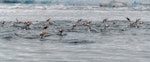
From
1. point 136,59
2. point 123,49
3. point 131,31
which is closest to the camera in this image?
point 136,59

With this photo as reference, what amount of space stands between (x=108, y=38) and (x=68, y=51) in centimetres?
897

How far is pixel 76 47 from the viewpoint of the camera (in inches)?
1215

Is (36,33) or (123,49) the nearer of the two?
(123,49)

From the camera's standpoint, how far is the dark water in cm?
2552

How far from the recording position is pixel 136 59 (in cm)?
2520

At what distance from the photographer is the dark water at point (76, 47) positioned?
25516 mm

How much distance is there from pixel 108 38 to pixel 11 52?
1111cm

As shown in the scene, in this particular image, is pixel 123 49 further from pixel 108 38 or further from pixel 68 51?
pixel 108 38

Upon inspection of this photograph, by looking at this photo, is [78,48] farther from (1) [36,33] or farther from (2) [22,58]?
(1) [36,33]

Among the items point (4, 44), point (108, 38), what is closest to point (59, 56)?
point (4, 44)

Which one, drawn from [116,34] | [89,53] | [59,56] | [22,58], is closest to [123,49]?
[89,53]

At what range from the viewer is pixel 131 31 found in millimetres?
43188

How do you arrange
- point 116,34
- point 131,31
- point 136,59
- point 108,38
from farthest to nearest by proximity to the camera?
1. point 131,31
2. point 116,34
3. point 108,38
4. point 136,59

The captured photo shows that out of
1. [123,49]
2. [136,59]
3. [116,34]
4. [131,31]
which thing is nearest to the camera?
[136,59]
